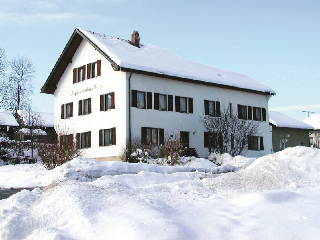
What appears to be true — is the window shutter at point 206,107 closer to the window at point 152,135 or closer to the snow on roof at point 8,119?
the window at point 152,135

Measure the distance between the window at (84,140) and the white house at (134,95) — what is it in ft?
0.21

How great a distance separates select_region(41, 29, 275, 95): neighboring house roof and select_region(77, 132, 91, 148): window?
5.25 m

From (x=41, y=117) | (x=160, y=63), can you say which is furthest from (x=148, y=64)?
(x=41, y=117)

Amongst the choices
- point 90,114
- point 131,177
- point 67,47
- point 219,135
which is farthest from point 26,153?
point 131,177

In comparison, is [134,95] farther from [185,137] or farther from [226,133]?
[226,133]

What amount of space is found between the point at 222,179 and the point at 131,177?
10.8 feet

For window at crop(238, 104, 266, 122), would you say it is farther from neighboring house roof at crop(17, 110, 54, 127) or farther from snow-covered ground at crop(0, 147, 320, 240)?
snow-covered ground at crop(0, 147, 320, 240)

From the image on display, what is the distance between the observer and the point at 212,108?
3072cm

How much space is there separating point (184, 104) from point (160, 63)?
303cm

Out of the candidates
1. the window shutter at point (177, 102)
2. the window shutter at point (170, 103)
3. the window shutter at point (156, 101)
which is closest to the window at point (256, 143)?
the window shutter at point (177, 102)

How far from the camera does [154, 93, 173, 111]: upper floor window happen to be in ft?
89.4

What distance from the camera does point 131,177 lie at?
11445mm

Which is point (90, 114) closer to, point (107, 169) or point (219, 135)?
point (219, 135)

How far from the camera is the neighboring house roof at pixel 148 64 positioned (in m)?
26.2
